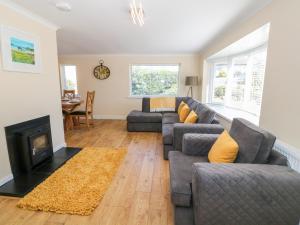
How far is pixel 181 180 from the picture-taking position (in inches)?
61.6

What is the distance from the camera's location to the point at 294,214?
1201 millimetres

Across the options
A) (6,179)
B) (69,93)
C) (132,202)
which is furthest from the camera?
(69,93)

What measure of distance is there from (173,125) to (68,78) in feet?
15.8

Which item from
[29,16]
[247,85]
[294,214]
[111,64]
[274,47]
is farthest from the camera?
[111,64]

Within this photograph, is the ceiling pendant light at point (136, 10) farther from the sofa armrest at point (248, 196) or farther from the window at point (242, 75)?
the sofa armrest at point (248, 196)

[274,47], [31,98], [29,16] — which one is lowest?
[31,98]

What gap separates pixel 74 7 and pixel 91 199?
7.71 feet

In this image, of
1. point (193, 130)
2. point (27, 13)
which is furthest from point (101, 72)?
point (193, 130)

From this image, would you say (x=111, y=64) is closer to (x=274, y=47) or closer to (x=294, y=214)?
(x=274, y=47)

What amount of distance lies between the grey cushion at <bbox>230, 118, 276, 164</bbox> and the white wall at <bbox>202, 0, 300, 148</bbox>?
0.34 metres

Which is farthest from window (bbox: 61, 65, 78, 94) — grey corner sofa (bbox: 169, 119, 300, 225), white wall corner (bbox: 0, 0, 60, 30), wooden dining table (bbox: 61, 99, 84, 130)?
grey corner sofa (bbox: 169, 119, 300, 225)

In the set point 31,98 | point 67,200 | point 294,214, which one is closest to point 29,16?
point 31,98

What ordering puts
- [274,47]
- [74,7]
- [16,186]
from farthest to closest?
1. [74,7]
2. [16,186]
3. [274,47]

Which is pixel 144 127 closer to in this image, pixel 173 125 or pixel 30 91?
pixel 173 125
